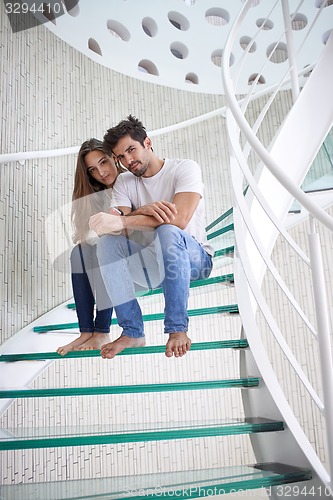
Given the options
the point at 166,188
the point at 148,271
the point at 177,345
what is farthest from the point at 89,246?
the point at 177,345

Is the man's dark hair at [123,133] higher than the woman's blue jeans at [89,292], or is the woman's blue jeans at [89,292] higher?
the man's dark hair at [123,133]

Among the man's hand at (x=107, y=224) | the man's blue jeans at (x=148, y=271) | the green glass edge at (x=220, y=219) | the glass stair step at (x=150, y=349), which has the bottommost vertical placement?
the glass stair step at (x=150, y=349)

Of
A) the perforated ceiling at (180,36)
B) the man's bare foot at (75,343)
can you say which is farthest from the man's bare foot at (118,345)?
the perforated ceiling at (180,36)

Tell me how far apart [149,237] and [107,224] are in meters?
0.13

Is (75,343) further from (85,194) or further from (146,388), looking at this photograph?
(85,194)

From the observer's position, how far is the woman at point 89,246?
1631 mm

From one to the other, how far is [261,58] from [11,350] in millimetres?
2037

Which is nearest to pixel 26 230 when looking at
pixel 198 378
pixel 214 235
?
pixel 214 235

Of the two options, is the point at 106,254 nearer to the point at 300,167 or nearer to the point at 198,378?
the point at 198,378

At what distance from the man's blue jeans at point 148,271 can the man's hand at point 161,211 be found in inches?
1.3

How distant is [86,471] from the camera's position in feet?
6.59

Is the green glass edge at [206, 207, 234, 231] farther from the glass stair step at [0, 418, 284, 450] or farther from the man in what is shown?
the glass stair step at [0, 418, 284, 450]

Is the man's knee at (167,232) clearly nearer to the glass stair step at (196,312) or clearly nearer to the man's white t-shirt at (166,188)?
the man's white t-shirt at (166,188)

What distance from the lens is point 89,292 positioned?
166 centimetres
